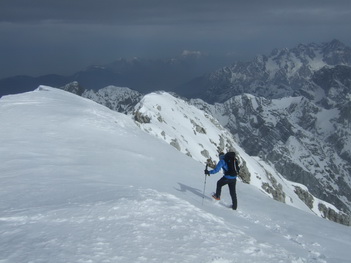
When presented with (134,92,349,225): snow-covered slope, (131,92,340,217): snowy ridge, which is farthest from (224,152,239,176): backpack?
(131,92,340,217): snowy ridge

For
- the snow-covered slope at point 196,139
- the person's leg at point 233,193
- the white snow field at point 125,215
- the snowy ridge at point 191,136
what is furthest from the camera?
the snow-covered slope at point 196,139

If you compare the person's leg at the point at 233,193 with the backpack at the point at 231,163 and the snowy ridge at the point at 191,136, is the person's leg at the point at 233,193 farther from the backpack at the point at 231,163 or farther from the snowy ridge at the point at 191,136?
the snowy ridge at the point at 191,136

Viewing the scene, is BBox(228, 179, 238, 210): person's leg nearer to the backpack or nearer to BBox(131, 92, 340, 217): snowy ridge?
the backpack

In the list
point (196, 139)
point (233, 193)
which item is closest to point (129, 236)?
point (233, 193)

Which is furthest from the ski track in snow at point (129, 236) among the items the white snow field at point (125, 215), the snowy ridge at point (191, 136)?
the snowy ridge at point (191, 136)

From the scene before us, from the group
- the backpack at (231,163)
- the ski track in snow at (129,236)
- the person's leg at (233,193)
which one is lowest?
the ski track in snow at (129,236)

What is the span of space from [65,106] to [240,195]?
19.0 meters

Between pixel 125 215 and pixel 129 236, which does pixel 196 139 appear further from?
pixel 129 236

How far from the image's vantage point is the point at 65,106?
30.9 metres

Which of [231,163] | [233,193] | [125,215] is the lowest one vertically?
[125,215]

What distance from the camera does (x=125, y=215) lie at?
366 inches

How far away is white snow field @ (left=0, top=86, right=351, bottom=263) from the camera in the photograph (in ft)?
25.3

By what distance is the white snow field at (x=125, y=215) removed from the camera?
7.71m

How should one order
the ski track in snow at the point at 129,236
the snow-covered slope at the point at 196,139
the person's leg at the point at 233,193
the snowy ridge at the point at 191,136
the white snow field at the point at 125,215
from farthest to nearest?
the snow-covered slope at the point at 196,139
the snowy ridge at the point at 191,136
the person's leg at the point at 233,193
the white snow field at the point at 125,215
the ski track in snow at the point at 129,236
